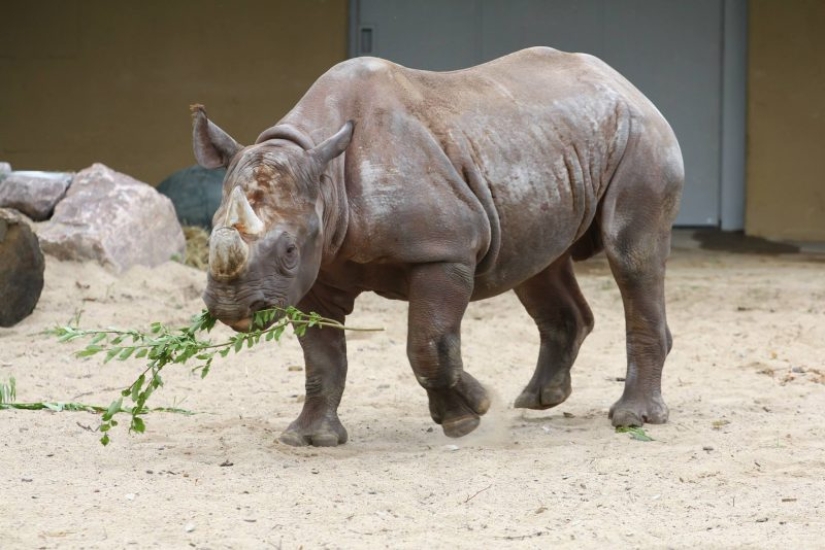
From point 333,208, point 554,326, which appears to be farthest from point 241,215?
point 554,326

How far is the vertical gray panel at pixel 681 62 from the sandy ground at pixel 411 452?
3.98 m

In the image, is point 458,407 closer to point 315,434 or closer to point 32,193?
point 315,434

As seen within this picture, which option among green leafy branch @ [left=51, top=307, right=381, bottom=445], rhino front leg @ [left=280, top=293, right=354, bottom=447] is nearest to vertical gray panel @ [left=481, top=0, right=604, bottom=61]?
rhino front leg @ [left=280, top=293, right=354, bottom=447]

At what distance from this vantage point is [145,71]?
12.8m

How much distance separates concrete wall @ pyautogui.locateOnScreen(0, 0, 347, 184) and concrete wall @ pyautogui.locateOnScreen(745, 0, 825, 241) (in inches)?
153

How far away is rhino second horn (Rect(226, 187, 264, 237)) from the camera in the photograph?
4828 millimetres

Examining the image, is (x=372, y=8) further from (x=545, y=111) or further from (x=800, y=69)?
(x=545, y=111)

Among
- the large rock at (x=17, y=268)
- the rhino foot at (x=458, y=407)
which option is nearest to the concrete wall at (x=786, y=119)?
the large rock at (x=17, y=268)

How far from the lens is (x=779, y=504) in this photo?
459 centimetres

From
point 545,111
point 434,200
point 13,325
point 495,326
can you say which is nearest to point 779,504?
point 434,200

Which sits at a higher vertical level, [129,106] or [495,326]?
[129,106]

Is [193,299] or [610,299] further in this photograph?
[610,299]

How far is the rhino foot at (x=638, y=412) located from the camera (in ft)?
20.0

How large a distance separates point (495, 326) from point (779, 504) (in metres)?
4.33
